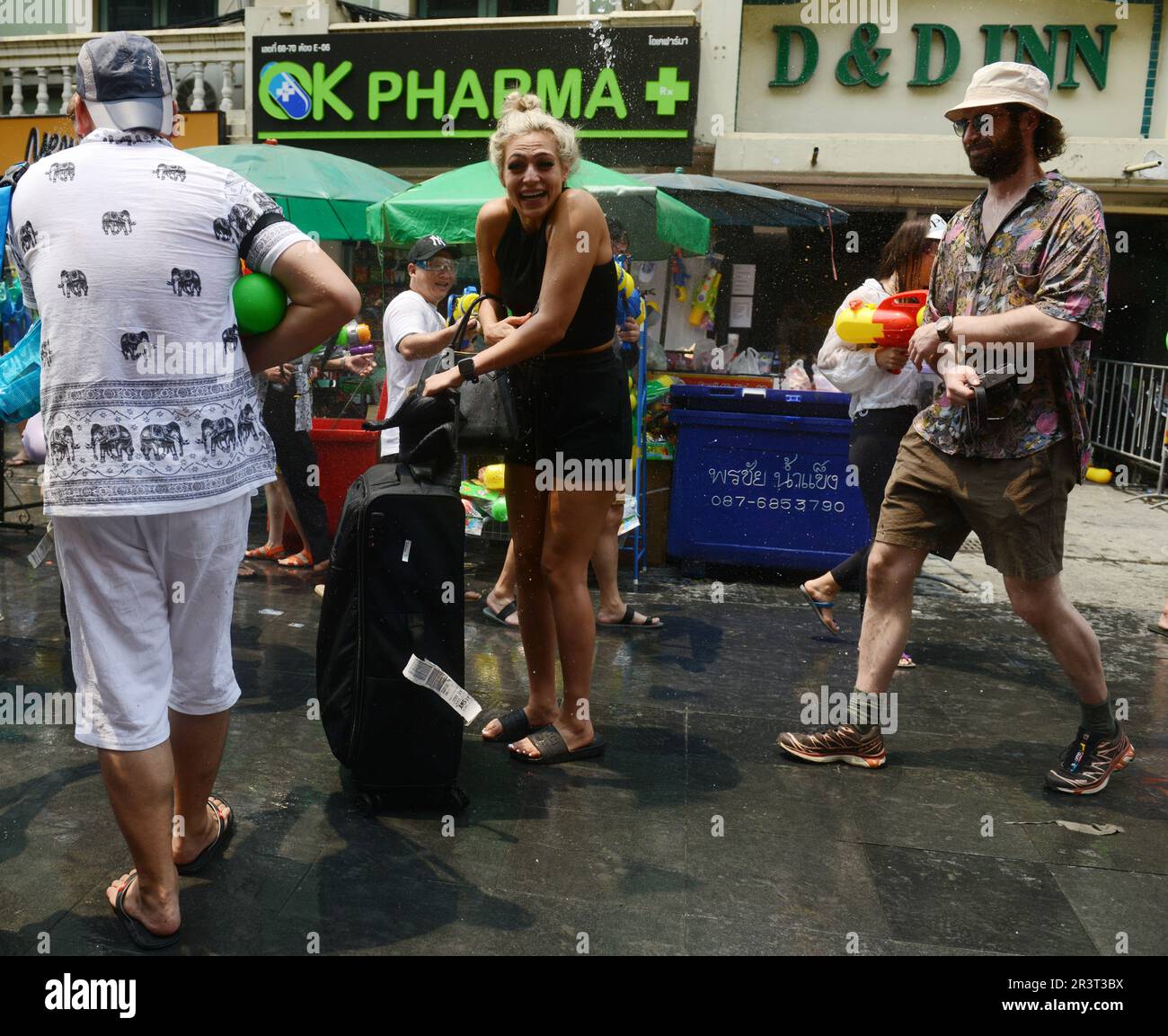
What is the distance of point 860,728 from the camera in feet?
12.2

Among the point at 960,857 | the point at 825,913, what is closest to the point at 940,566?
the point at 960,857

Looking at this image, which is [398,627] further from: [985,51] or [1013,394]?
[985,51]

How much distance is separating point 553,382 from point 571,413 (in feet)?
0.41

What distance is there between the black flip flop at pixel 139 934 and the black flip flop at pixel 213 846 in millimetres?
217

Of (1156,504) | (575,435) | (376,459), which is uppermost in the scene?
(575,435)

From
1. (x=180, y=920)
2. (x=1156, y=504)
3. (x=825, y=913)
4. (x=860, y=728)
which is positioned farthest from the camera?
(x=1156, y=504)

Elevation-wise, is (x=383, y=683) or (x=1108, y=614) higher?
(x=383, y=683)

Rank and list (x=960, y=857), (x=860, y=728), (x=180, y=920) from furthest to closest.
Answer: (x=860, y=728), (x=960, y=857), (x=180, y=920)

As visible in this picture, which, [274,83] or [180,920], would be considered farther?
[274,83]

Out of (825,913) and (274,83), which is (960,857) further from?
(274,83)

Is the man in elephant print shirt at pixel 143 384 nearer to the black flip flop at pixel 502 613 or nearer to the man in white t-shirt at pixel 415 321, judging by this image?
the man in white t-shirt at pixel 415 321

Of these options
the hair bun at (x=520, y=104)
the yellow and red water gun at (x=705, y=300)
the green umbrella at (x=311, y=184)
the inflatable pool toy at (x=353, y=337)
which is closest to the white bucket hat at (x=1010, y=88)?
the hair bun at (x=520, y=104)

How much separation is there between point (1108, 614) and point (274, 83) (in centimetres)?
1016

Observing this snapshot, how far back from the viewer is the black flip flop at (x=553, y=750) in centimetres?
364
